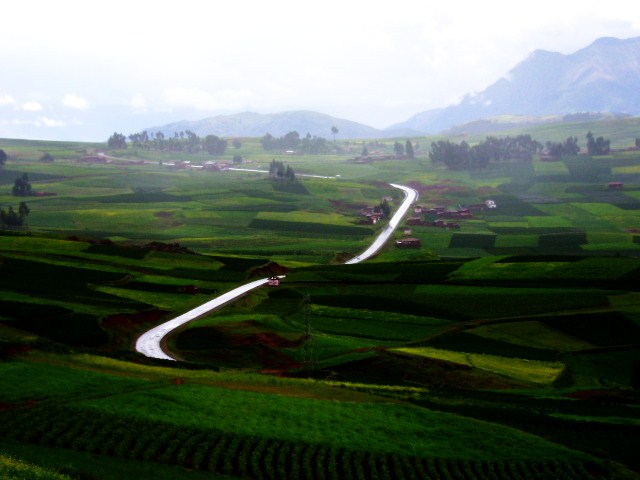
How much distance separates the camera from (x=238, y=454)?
4900 centimetres

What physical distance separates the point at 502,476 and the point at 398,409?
38.2 ft

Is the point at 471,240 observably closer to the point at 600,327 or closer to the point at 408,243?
the point at 408,243

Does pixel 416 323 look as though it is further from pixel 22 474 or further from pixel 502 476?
pixel 22 474

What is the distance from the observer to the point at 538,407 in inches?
2446

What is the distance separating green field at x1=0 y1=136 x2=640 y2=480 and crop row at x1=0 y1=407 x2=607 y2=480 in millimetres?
142

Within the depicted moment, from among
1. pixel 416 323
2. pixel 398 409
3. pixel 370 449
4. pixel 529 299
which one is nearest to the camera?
pixel 370 449

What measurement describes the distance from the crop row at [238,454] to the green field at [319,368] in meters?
0.14

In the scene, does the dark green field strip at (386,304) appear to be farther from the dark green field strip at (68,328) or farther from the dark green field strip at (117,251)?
the dark green field strip at (117,251)

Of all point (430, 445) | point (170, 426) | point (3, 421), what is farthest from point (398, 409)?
point (3, 421)

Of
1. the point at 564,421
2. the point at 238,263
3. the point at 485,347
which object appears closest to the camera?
the point at 564,421

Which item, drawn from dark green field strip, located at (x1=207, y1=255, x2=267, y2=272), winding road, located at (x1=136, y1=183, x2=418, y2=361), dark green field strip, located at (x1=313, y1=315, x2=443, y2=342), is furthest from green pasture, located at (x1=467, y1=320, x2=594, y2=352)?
dark green field strip, located at (x1=207, y1=255, x2=267, y2=272)

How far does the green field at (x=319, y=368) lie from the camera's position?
162 ft

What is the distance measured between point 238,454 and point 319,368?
1040 inches

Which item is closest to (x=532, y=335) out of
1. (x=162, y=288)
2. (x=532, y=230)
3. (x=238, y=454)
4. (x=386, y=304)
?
(x=386, y=304)
